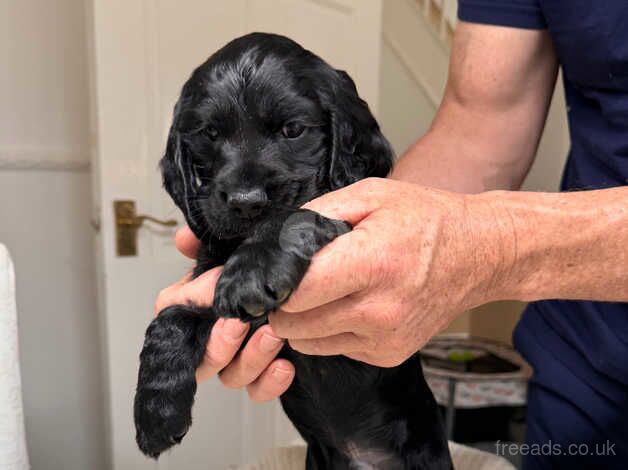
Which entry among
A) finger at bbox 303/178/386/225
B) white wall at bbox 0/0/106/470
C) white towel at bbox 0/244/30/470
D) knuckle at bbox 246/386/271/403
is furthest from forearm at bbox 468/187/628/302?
A: white wall at bbox 0/0/106/470

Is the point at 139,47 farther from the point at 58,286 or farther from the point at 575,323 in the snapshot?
the point at 575,323

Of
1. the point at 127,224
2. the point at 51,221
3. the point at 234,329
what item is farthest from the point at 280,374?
the point at 51,221

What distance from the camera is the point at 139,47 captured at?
1773 mm

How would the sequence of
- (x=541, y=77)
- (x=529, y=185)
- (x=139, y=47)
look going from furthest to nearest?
(x=529, y=185), (x=139, y=47), (x=541, y=77)

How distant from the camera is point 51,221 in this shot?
2166 millimetres

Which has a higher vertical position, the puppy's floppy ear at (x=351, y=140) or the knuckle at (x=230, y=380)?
the puppy's floppy ear at (x=351, y=140)

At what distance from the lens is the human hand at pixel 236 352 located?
0.73m

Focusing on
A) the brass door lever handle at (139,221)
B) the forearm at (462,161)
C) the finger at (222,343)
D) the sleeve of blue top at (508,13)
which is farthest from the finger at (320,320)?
the brass door lever handle at (139,221)

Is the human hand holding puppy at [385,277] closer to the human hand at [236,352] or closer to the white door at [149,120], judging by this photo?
the human hand at [236,352]

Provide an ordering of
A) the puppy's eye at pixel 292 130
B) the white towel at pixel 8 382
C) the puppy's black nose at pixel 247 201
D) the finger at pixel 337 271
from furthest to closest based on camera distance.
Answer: the white towel at pixel 8 382 < the puppy's eye at pixel 292 130 < the puppy's black nose at pixel 247 201 < the finger at pixel 337 271

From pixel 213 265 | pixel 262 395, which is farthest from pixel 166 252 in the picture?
pixel 262 395

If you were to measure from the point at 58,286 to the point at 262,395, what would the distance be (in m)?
1.68

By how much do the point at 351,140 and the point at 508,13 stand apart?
15.7 inches

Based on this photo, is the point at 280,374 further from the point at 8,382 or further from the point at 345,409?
the point at 8,382
